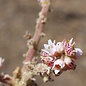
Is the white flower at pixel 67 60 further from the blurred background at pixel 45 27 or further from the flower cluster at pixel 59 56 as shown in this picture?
the blurred background at pixel 45 27

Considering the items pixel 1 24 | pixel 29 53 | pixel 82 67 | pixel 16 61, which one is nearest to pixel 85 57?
pixel 82 67

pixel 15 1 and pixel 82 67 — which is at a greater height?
pixel 15 1

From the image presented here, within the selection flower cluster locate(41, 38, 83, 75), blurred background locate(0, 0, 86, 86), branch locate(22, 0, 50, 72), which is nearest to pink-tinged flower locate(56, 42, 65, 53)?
flower cluster locate(41, 38, 83, 75)

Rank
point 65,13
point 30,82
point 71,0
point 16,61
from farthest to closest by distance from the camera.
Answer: point 71,0
point 65,13
point 16,61
point 30,82

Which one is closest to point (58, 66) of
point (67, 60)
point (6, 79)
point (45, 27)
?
point (67, 60)

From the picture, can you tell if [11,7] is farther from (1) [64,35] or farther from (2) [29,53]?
(2) [29,53]

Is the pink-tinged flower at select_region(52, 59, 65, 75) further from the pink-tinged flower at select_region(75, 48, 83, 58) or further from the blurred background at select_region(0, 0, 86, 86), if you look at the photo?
the blurred background at select_region(0, 0, 86, 86)

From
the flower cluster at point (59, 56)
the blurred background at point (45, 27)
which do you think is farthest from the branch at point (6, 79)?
the blurred background at point (45, 27)
